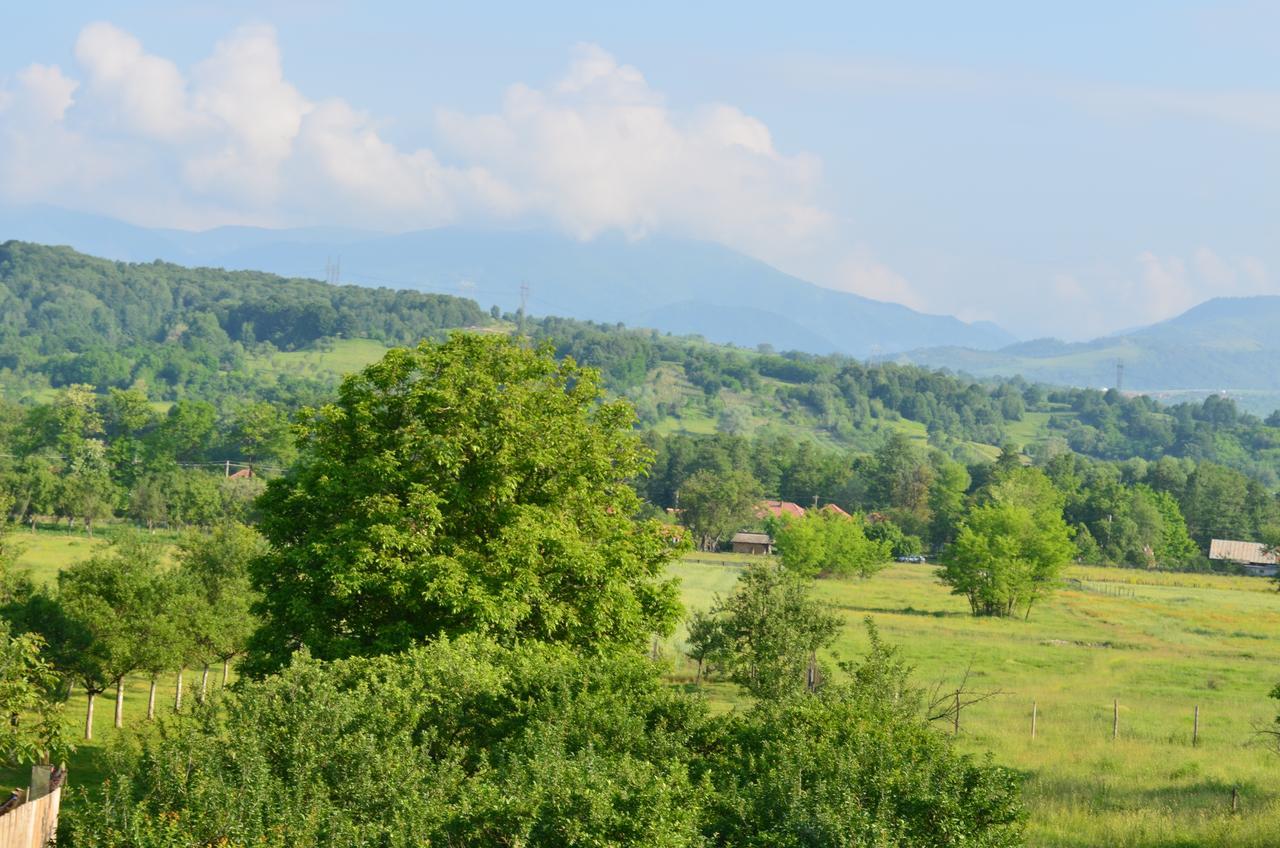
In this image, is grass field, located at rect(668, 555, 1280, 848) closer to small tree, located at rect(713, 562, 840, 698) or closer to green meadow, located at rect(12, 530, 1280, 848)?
green meadow, located at rect(12, 530, 1280, 848)

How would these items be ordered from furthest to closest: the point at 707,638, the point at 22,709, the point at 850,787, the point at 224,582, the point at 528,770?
the point at 224,582 → the point at 707,638 → the point at 22,709 → the point at 528,770 → the point at 850,787

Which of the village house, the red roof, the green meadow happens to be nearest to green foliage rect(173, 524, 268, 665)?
the green meadow

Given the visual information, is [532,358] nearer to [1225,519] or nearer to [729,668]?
[729,668]

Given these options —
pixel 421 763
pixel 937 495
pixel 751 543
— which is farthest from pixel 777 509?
pixel 421 763

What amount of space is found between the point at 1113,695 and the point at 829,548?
5665cm

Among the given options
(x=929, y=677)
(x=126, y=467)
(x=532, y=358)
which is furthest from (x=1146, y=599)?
(x=126, y=467)

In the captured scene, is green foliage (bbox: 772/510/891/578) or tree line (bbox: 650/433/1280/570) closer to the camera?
green foliage (bbox: 772/510/891/578)

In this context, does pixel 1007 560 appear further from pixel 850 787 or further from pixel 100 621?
pixel 850 787

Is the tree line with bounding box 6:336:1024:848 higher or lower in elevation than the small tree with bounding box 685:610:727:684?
higher

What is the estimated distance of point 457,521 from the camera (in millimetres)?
27703

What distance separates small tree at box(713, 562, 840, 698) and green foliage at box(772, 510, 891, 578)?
55732mm

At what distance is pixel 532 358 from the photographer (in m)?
30.1

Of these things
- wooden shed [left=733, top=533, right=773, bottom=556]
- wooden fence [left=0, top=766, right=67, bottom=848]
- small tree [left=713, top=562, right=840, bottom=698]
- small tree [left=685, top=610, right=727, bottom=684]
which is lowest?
wooden shed [left=733, top=533, right=773, bottom=556]

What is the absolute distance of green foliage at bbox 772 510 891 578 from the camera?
93.2 m
